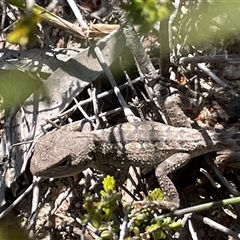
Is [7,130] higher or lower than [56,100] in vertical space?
lower

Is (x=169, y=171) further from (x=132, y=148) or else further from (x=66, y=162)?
(x=66, y=162)

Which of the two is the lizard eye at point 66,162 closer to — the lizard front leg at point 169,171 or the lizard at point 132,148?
the lizard at point 132,148

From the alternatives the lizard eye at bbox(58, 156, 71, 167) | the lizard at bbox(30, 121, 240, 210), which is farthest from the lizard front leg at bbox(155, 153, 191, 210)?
the lizard eye at bbox(58, 156, 71, 167)

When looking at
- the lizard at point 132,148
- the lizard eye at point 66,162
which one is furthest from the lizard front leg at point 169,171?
the lizard eye at point 66,162

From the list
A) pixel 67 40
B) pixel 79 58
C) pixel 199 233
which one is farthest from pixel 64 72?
pixel 199 233

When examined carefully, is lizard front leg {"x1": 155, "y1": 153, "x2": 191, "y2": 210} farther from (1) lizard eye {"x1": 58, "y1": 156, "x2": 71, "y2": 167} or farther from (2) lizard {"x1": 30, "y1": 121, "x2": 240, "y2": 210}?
(1) lizard eye {"x1": 58, "y1": 156, "x2": 71, "y2": 167}

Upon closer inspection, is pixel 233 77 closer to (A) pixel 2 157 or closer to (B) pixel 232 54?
(B) pixel 232 54
